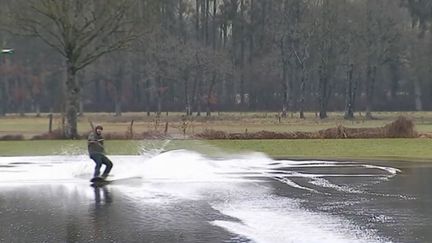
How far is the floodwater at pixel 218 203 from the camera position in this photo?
35.6ft

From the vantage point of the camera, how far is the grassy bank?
2833 cm

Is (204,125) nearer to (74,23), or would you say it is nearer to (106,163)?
(74,23)

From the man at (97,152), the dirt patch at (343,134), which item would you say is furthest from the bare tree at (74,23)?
the man at (97,152)

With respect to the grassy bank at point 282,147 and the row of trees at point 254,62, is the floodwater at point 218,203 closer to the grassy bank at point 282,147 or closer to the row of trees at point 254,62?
the grassy bank at point 282,147

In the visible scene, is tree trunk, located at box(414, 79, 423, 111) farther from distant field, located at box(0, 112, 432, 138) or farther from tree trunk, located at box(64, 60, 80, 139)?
tree trunk, located at box(64, 60, 80, 139)

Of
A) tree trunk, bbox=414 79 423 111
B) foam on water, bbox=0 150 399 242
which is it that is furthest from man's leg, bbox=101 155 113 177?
tree trunk, bbox=414 79 423 111

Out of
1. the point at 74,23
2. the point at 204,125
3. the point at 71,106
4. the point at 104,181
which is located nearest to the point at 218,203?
the point at 104,181

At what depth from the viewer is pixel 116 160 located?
82.8 feet

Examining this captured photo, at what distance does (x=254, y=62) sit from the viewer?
9338 cm

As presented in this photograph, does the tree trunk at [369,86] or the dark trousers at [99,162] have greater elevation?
the tree trunk at [369,86]

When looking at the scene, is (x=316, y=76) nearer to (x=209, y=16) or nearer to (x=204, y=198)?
(x=209, y=16)

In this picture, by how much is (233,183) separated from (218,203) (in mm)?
3865

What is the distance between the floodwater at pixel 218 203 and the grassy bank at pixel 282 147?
4.49m

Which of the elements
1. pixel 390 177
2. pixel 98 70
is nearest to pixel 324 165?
pixel 390 177
